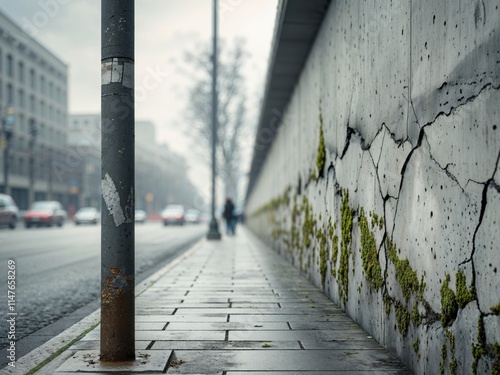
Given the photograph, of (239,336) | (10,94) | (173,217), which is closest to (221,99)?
(173,217)

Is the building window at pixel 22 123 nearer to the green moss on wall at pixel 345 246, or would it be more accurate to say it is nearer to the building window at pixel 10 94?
the building window at pixel 10 94

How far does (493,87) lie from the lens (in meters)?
2.41

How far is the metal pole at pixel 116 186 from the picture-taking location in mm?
3707

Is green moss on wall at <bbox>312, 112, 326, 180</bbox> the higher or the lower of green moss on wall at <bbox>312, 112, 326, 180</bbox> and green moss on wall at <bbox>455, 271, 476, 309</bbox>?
the higher

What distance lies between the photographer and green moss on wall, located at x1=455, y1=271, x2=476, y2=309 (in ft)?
8.63

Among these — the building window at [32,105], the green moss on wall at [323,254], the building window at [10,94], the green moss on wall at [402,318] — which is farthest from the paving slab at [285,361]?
the building window at [32,105]

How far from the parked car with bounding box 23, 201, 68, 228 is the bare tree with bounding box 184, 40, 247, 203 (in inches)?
408

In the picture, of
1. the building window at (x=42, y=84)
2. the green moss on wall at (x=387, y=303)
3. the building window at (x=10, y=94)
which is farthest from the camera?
the building window at (x=42, y=84)

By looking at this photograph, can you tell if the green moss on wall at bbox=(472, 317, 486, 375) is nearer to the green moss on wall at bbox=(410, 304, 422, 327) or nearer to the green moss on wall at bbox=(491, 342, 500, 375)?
the green moss on wall at bbox=(491, 342, 500, 375)

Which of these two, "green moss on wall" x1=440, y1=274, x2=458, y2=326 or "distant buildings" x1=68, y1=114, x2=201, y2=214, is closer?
"green moss on wall" x1=440, y1=274, x2=458, y2=326

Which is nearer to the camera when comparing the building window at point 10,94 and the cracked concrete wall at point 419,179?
the cracked concrete wall at point 419,179

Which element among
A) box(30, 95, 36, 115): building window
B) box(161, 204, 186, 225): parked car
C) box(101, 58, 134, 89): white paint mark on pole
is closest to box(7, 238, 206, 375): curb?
box(101, 58, 134, 89): white paint mark on pole

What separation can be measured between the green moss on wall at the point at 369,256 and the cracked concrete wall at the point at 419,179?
0.6 inches

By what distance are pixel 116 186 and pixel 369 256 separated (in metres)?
2.05
